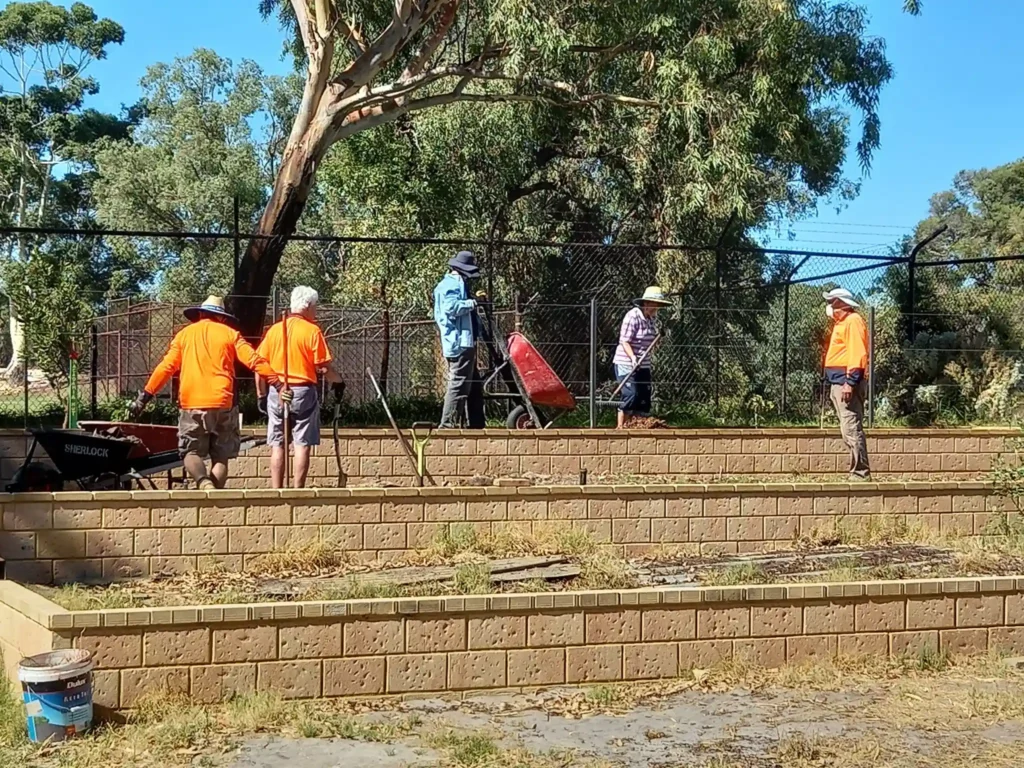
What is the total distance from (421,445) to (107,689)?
5.43m

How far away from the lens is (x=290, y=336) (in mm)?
9773

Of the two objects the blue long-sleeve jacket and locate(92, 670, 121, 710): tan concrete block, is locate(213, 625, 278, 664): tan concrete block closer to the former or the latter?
locate(92, 670, 121, 710): tan concrete block

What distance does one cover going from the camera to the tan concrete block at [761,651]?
21.5 feet

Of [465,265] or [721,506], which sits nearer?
[721,506]

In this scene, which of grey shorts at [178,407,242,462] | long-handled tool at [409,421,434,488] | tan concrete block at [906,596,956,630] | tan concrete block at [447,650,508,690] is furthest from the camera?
long-handled tool at [409,421,434,488]

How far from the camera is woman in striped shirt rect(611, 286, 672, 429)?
524 inches

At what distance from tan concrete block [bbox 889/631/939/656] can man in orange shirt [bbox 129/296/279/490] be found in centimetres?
500

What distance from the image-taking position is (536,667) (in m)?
6.27

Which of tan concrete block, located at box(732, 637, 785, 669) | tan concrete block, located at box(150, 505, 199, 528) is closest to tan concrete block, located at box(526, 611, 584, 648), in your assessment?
tan concrete block, located at box(732, 637, 785, 669)

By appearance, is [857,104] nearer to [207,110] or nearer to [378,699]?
[378,699]

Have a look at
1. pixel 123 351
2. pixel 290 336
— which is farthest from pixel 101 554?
pixel 123 351

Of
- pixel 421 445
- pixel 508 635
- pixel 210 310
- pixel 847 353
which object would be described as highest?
pixel 210 310

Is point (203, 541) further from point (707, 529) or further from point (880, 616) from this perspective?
point (880, 616)

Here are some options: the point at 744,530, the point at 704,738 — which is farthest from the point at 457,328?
the point at 704,738
